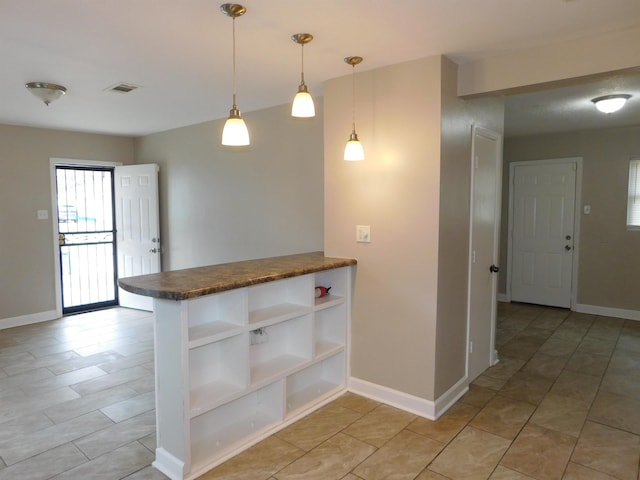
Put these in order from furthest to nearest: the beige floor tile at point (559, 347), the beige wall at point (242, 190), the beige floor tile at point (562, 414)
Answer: the beige floor tile at point (559, 347) → the beige wall at point (242, 190) → the beige floor tile at point (562, 414)

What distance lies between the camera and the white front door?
5656mm

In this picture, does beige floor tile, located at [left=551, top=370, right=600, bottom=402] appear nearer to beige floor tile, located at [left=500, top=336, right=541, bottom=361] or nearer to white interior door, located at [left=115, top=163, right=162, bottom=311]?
beige floor tile, located at [left=500, top=336, right=541, bottom=361]

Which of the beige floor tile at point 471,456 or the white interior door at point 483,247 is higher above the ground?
the white interior door at point 483,247

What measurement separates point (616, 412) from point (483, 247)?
145 cm

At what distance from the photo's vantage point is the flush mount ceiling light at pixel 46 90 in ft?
10.8

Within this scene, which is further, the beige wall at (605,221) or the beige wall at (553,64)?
the beige wall at (605,221)

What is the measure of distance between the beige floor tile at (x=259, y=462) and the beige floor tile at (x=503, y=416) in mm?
1238

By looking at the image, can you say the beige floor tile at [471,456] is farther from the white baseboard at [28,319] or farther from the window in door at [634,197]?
the white baseboard at [28,319]

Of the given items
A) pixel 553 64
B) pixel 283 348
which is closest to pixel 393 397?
pixel 283 348

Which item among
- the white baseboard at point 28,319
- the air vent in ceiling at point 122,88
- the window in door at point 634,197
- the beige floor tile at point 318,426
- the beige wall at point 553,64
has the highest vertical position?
the air vent in ceiling at point 122,88

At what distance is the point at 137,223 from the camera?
18.6ft

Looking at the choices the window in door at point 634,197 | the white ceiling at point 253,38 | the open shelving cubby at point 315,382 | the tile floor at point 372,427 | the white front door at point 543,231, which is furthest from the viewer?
the white front door at point 543,231

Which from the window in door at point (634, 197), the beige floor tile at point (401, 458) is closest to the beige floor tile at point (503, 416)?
the beige floor tile at point (401, 458)

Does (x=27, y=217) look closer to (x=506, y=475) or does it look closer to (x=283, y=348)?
(x=283, y=348)
